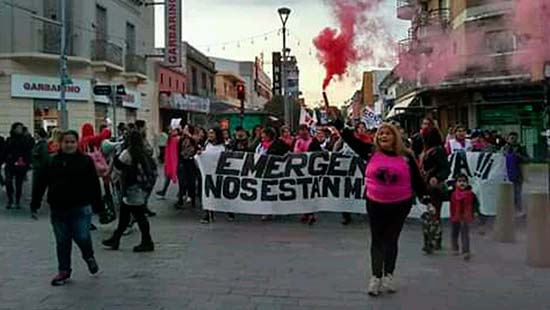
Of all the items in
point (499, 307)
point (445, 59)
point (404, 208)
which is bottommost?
point (499, 307)

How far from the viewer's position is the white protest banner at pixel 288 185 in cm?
1326

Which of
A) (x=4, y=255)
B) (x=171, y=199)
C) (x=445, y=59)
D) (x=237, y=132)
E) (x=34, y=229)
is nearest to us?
(x=4, y=255)

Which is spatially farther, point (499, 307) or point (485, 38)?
point (485, 38)

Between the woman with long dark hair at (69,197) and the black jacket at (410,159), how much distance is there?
2841 millimetres

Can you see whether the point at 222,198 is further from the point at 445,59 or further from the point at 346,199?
the point at 445,59

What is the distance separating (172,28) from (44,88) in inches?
392

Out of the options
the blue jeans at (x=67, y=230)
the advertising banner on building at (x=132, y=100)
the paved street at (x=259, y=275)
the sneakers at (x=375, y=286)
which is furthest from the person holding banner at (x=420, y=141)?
the advertising banner on building at (x=132, y=100)

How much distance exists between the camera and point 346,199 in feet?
43.4

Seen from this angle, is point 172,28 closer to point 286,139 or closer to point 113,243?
point 286,139

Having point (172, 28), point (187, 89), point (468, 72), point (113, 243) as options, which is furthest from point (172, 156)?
point (187, 89)

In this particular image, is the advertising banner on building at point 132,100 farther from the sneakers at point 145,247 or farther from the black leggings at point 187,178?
the sneakers at point 145,247

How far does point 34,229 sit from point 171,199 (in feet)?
16.4

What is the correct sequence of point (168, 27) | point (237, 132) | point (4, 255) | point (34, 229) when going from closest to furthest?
1. point (4, 255)
2. point (34, 229)
3. point (237, 132)
4. point (168, 27)

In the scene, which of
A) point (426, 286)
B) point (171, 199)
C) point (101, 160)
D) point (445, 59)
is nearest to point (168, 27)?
point (445, 59)
